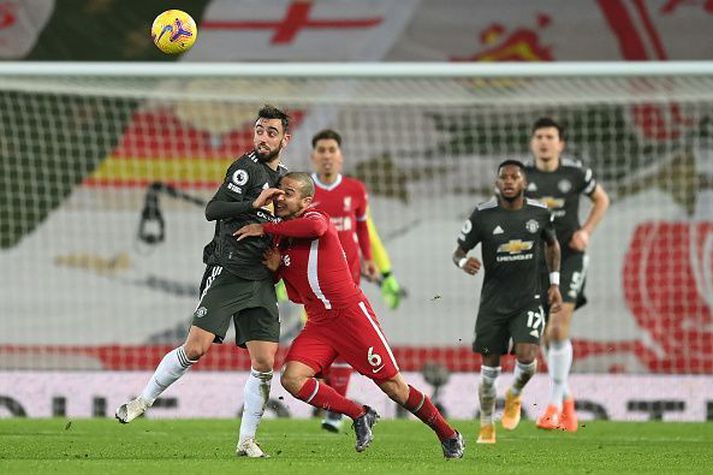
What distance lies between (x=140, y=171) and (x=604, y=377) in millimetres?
6110

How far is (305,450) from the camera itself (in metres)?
9.34


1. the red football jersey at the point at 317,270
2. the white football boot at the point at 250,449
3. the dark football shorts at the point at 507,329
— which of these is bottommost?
the white football boot at the point at 250,449

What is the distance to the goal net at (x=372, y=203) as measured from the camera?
53.6 feet

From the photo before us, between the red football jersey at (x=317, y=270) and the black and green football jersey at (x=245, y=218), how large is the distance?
153mm

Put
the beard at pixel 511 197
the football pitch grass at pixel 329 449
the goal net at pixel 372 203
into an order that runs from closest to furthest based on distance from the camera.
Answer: the football pitch grass at pixel 329 449 → the beard at pixel 511 197 → the goal net at pixel 372 203

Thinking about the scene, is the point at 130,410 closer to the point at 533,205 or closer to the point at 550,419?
the point at 533,205

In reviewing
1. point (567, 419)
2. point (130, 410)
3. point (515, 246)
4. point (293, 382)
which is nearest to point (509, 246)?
point (515, 246)

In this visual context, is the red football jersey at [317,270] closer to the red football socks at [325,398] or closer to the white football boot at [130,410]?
the red football socks at [325,398]

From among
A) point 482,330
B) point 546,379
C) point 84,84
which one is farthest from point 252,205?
point 84,84

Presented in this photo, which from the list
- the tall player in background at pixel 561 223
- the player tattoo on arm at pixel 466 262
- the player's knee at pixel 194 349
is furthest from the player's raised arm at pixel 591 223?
the player's knee at pixel 194 349

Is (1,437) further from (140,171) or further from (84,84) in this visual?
(140,171)

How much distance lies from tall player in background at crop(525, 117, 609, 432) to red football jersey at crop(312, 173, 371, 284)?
1.33 m

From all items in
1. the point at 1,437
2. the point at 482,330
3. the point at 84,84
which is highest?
the point at 84,84

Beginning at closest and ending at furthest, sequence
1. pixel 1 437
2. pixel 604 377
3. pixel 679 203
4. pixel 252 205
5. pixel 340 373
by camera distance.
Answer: pixel 252 205
pixel 1 437
pixel 340 373
pixel 604 377
pixel 679 203
